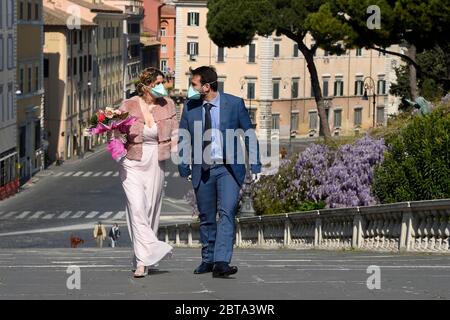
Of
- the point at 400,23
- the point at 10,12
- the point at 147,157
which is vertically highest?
the point at 10,12

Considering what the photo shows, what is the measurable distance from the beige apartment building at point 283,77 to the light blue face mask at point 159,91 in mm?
85346

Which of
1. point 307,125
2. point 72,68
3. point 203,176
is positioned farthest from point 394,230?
point 307,125

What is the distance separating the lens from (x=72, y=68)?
300 ft

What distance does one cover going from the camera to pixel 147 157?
504 inches

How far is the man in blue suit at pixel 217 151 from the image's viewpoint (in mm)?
Result: 12422

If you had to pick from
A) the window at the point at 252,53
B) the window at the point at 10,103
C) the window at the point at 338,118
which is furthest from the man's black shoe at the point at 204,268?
the window at the point at 338,118

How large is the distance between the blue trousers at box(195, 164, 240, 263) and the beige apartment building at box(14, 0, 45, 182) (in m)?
60.5

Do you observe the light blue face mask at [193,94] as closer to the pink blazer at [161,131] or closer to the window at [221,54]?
the pink blazer at [161,131]

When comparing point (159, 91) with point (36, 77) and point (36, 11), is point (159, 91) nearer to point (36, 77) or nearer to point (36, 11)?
point (36, 11)

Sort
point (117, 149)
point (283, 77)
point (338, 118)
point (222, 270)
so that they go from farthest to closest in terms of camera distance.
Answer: point (338, 118), point (283, 77), point (117, 149), point (222, 270)

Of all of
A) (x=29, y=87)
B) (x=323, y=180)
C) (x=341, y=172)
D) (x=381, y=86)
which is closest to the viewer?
(x=341, y=172)

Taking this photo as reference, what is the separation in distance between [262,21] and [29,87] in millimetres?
18015

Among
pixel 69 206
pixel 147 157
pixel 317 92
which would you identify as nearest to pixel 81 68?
pixel 69 206
